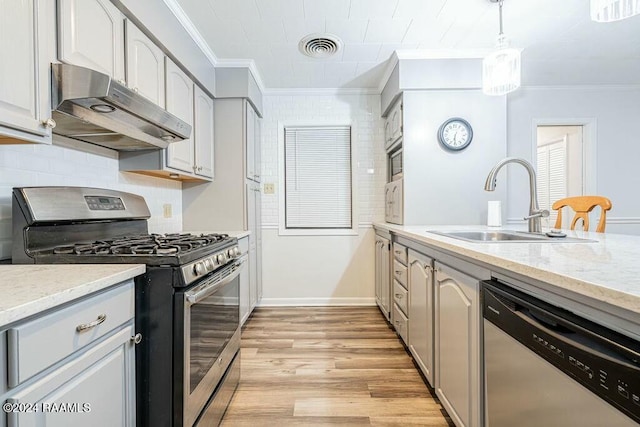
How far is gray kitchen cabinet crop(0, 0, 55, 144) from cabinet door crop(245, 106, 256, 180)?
1719 mm

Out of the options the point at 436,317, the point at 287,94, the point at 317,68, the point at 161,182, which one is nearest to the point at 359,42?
the point at 317,68

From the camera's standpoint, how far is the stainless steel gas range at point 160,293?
1123 millimetres

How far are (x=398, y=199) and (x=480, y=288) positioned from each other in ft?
5.78

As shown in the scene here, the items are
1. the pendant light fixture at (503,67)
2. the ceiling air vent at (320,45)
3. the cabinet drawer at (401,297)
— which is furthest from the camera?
the ceiling air vent at (320,45)

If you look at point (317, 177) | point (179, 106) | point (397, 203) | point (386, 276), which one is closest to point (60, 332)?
point (179, 106)

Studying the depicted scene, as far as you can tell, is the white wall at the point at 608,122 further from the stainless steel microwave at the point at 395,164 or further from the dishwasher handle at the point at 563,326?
the dishwasher handle at the point at 563,326

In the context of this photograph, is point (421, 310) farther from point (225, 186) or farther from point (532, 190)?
point (225, 186)

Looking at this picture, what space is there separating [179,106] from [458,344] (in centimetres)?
225

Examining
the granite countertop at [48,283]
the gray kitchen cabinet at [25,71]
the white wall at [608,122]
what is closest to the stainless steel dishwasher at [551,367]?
the granite countertop at [48,283]

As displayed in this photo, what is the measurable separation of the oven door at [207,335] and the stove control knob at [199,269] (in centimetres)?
6

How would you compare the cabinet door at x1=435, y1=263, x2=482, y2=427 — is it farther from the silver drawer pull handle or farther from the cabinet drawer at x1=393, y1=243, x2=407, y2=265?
the silver drawer pull handle

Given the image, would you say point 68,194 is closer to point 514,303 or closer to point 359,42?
point 514,303

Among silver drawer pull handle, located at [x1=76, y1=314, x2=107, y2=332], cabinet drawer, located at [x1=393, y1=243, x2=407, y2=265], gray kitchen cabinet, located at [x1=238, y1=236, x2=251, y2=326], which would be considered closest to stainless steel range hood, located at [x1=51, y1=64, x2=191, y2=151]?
silver drawer pull handle, located at [x1=76, y1=314, x2=107, y2=332]

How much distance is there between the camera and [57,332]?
2.50 ft
